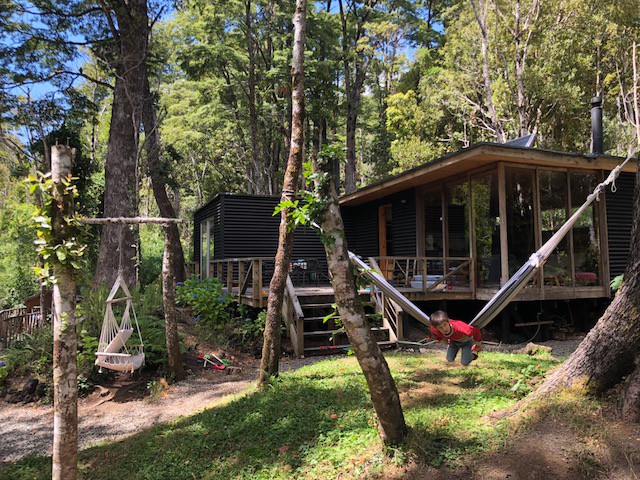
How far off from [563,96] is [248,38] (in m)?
12.0

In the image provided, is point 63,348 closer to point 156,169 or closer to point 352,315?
point 352,315

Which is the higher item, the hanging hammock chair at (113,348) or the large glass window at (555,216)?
the large glass window at (555,216)

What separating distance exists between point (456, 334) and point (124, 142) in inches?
345

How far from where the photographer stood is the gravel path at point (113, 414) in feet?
15.2

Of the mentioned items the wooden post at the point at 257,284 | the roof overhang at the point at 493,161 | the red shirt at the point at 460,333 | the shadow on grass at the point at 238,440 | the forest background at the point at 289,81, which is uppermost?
the forest background at the point at 289,81

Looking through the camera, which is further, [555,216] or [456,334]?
[555,216]

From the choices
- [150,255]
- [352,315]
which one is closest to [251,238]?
[150,255]

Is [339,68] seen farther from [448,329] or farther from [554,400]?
[554,400]

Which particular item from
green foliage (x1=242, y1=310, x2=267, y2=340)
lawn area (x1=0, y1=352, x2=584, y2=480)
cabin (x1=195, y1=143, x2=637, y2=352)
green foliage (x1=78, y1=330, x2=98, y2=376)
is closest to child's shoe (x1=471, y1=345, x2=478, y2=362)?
lawn area (x1=0, y1=352, x2=584, y2=480)

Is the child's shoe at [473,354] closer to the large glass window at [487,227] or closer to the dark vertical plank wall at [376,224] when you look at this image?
the large glass window at [487,227]

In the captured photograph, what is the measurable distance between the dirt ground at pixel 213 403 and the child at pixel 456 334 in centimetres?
138

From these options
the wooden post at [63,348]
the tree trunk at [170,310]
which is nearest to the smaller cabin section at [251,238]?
the tree trunk at [170,310]

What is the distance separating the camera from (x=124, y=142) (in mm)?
9750

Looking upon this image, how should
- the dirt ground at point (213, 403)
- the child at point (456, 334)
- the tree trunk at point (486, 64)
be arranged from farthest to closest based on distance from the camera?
the tree trunk at point (486, 64), the child at point (456, 334), the dirt ground at point (213, 403)
